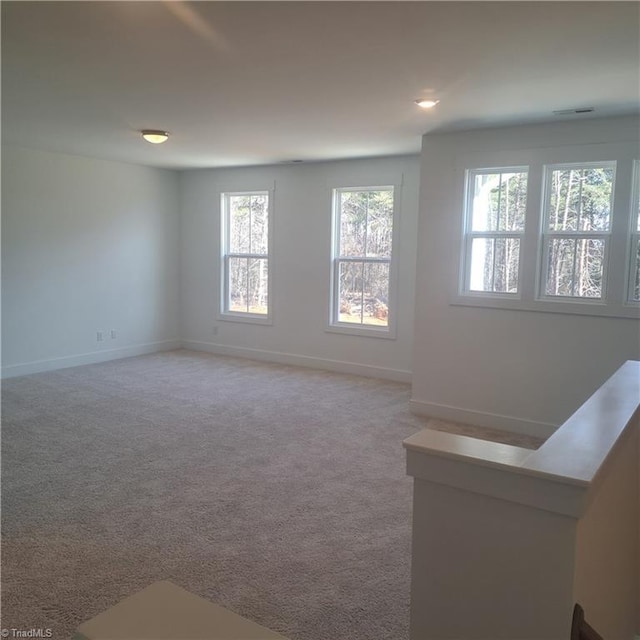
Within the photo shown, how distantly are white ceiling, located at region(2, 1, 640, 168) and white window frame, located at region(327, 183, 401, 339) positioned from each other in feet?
4.77

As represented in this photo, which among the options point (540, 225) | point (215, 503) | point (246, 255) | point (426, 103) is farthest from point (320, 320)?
point (215, 503)

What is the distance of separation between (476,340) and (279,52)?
3018 mm

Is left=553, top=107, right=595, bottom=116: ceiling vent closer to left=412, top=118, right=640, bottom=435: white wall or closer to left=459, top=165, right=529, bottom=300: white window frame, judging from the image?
left=412, top=118, right=640, bottom=435: white wall

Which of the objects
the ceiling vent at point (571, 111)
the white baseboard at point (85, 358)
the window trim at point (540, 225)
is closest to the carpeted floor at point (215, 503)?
the white baseboard at point (85, 358)

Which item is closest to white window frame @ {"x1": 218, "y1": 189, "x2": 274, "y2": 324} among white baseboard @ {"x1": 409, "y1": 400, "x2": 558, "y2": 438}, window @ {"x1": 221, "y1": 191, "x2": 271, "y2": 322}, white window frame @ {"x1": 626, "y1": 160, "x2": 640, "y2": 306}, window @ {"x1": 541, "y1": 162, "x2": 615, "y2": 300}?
window @ {"x1": 221, "y1": 191, "x2": 271, "y2": 322}

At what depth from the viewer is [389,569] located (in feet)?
8.64

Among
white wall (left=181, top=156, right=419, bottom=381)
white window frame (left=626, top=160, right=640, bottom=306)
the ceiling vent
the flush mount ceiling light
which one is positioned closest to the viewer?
the ceiling vent

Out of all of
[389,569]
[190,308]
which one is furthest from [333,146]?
[389,569]

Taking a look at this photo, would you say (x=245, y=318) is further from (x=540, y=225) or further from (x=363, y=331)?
(x=540, y=225)

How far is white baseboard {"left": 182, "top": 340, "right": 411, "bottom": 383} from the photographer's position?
6.48 meters

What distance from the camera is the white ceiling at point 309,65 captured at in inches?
94.2

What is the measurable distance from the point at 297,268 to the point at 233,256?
1141 millimetres

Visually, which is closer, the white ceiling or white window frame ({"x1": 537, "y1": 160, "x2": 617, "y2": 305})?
the white ceiling

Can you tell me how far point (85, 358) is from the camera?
691 cm
